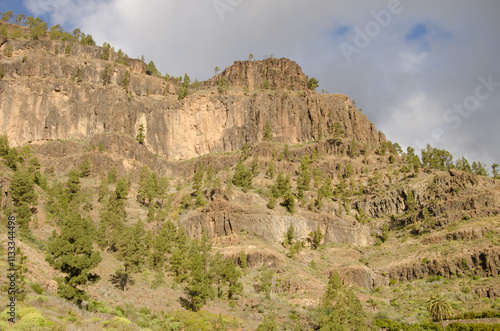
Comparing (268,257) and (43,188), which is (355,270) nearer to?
(268,257)

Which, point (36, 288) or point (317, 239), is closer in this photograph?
point (36, 288)

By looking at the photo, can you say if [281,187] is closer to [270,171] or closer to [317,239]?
[270,171]

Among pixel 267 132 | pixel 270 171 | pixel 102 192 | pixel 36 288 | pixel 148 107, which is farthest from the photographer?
pixel 148 107

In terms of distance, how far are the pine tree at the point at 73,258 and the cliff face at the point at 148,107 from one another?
105706mm

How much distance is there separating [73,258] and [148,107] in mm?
125328

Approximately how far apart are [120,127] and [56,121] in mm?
20043

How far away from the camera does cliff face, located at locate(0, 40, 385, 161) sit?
482 feet

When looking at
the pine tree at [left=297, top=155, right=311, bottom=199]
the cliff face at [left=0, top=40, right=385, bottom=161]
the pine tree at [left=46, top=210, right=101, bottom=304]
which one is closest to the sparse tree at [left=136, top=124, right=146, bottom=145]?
the cliff face at [left=0, top=40, right=385, bottom=161]

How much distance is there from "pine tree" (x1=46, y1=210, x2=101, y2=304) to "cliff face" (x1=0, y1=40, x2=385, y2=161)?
10571 centimetres

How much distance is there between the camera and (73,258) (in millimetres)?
46438

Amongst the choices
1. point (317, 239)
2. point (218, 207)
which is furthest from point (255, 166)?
point (317, 239)

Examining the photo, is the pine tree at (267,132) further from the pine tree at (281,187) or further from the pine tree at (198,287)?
the pine tree at (198,287)

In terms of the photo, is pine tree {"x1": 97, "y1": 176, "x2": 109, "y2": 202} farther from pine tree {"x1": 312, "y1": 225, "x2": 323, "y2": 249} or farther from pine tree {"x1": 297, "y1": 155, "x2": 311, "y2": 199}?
pine tree {"x1": 312, "y1": 225, "x2": 323, "y2": 249}

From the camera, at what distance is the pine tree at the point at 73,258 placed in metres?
45.9
